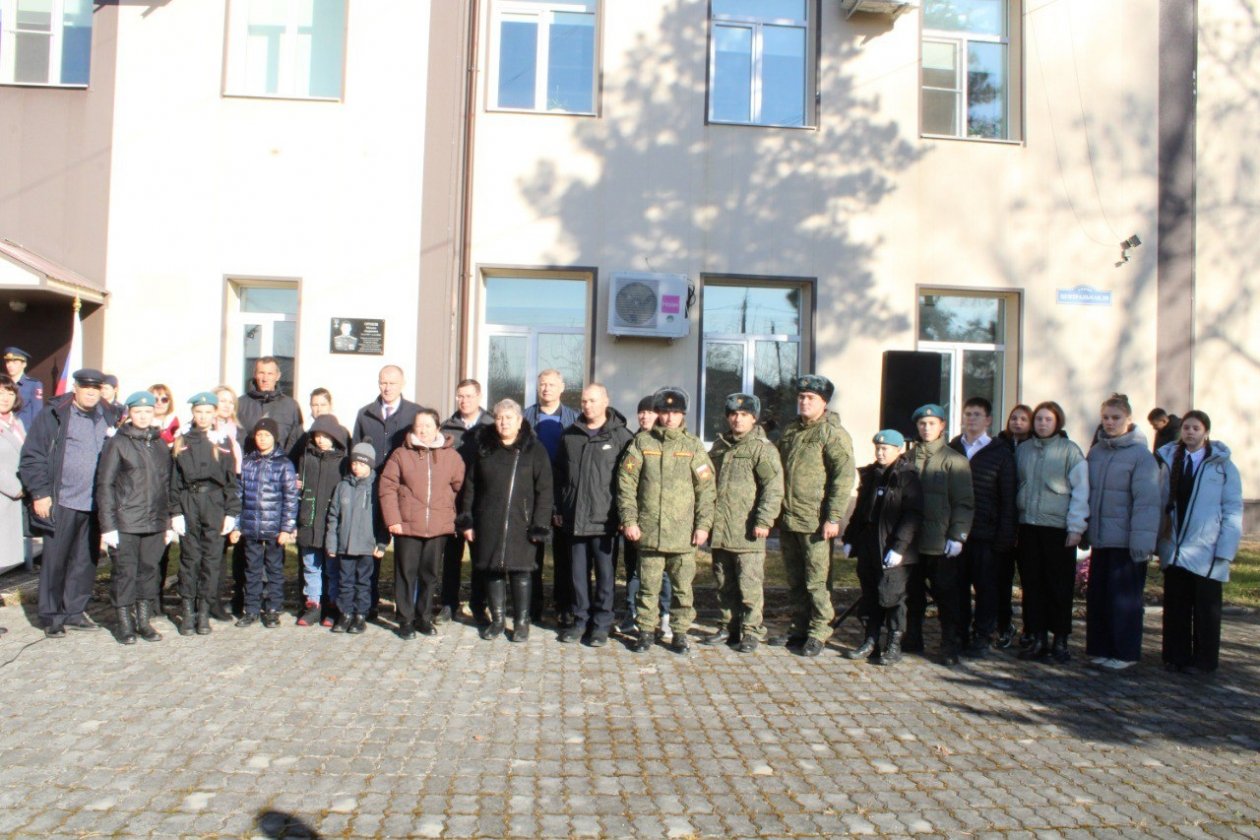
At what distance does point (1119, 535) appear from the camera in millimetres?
6648

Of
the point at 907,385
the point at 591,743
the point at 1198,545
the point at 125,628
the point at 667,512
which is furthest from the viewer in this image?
the point at 907,385

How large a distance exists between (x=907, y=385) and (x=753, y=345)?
3.43 m

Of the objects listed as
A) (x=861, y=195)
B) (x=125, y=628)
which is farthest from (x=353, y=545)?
(x=861, y=195)

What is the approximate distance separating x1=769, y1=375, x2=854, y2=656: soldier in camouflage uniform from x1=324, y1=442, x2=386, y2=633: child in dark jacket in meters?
2.97

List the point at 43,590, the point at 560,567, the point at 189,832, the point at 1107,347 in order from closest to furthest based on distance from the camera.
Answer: the point at 189,832, the point at 43,590, the point at 560,567, the point at 1107,347

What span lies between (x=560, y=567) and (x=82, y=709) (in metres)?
3.26

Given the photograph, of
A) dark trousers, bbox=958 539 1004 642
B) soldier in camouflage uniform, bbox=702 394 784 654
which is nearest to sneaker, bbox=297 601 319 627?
soldier in camouflage uniform, bbox=702 394 784 654

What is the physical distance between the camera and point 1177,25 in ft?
38.5

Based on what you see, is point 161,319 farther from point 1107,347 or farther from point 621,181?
point 1107,347

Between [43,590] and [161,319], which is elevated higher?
[161,319]

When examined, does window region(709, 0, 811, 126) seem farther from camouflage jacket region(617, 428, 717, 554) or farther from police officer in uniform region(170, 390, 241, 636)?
police officer in uniform region(170, 390, 241, 636)

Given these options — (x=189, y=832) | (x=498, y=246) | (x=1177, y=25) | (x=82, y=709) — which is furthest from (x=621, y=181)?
(x=189, y=832)

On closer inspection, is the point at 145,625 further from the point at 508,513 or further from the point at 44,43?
the point at 44,43

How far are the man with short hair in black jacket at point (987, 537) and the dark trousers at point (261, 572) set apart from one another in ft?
16.2
